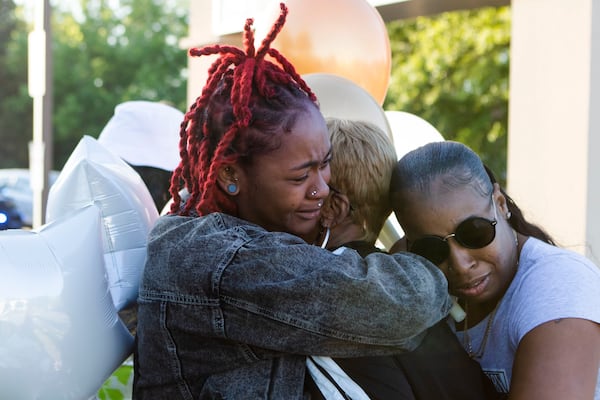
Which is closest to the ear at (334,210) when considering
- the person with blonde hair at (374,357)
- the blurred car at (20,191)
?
the person with blonde hair at (374,357)

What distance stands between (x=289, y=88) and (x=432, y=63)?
12964mm

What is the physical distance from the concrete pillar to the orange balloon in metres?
1.96

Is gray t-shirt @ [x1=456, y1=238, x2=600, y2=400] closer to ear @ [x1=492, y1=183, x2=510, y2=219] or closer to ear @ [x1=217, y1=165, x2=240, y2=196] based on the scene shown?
ear @ [x1=492, y1=183, x2=510, y2=219]

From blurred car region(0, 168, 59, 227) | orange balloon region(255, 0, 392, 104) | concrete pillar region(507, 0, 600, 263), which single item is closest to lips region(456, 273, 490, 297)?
orange balloon region(255, 0, 392, 104)

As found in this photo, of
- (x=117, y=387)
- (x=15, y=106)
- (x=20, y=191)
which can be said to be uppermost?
(x=117, y=387)

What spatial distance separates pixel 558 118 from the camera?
5.05 meters

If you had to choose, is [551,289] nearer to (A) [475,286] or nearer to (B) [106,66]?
(A) [475,286]

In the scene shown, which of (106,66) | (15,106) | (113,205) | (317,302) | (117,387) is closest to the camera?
(317,302)

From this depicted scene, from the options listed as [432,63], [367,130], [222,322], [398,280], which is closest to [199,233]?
[222,322]

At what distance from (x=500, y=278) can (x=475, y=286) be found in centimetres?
7

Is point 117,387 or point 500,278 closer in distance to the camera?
point 500,278

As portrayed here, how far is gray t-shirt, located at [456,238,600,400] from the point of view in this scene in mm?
1775

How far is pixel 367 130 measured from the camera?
203cm

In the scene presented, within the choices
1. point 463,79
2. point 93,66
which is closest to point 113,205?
point 463,79
